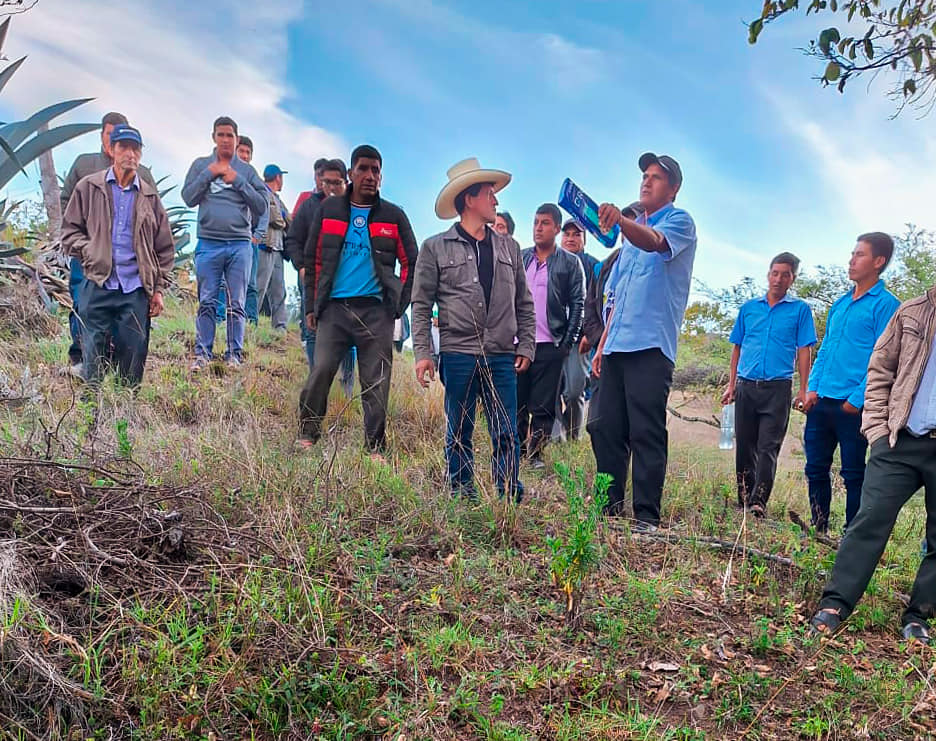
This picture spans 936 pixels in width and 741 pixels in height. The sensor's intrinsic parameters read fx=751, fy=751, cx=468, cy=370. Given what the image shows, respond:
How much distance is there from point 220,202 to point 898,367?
6.26 meters

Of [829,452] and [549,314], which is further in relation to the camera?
[549,314]

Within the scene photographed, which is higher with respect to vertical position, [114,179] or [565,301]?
[114,179]

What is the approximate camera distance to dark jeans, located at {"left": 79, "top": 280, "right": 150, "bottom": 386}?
5.61 m

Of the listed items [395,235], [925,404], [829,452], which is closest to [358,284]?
[395,235]

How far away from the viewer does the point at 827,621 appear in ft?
11.6

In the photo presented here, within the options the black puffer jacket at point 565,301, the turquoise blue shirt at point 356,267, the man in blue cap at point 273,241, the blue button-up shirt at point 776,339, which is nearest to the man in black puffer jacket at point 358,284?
the turquoise blue shirt at point 356,267

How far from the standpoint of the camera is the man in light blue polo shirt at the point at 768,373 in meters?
5.84

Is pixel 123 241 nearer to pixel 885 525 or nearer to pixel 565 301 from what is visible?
pixel 565 301

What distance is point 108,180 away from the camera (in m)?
5.71

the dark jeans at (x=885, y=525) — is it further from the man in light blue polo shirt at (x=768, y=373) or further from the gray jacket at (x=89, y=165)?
the gray jacket at (x=89, y=165)

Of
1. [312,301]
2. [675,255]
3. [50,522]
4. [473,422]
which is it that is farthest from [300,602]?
[312,301]

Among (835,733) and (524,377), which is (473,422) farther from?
(835,733)

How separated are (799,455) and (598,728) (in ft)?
30.4

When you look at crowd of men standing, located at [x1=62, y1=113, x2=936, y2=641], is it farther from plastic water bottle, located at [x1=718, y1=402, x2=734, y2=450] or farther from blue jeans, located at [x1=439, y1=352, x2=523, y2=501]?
plastic water bottle, located at [x1=718, y1=402, x2=734, y2=450]
